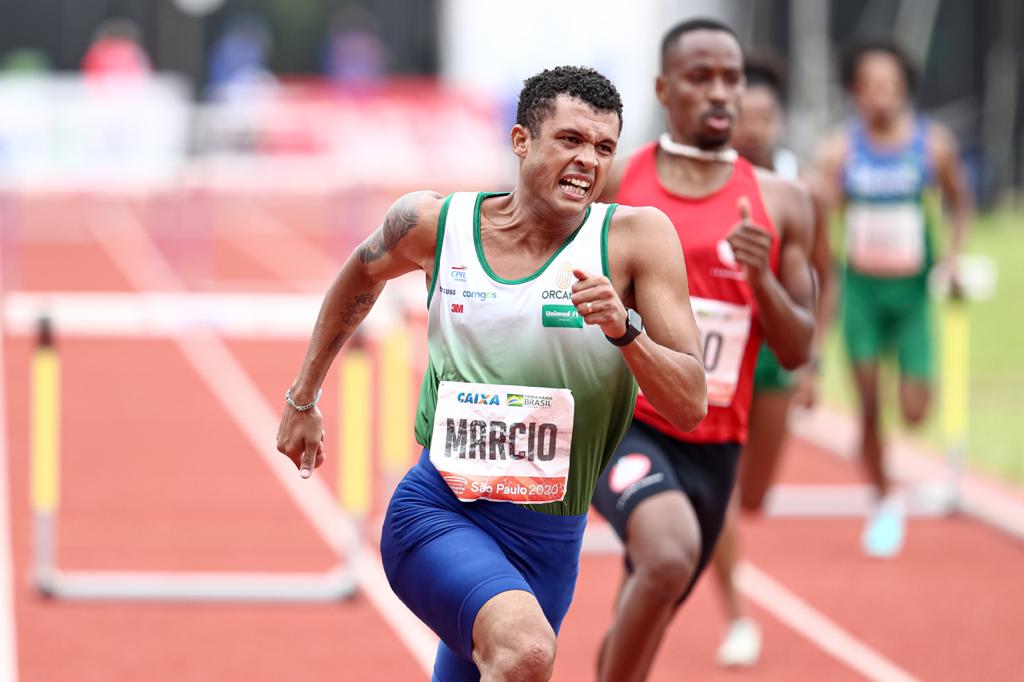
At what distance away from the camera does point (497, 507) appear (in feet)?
13.3

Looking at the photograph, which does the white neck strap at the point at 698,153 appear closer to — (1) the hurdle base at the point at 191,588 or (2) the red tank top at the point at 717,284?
(2) the red tank top at the point at 717,284

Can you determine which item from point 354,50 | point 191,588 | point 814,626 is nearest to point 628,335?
point 814,626

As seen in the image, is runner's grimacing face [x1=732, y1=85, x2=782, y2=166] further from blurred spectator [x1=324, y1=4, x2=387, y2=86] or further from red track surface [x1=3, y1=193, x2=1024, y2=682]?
blurred spectator [x1=324, y1=4, x2=387, y2=86]

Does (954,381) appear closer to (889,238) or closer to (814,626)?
(889,238)

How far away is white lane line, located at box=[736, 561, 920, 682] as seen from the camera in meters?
6.59

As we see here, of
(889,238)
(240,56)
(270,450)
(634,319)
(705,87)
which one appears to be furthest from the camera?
(240,56)

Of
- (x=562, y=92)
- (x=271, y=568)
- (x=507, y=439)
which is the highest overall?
(x=562, y=92)

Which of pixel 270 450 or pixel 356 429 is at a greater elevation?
pixel 356 429

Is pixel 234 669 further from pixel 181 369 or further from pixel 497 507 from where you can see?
pixel 181 369

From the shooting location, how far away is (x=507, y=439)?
3.97m

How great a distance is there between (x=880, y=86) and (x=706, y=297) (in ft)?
12.3

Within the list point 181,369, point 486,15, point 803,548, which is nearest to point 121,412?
point 181,369

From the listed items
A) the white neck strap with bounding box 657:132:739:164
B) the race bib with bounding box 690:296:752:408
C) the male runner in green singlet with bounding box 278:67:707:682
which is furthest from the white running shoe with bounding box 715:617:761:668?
the male runner in green singlet with bounding box 278:67:707:682

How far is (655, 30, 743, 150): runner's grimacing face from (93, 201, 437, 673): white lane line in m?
2.44
